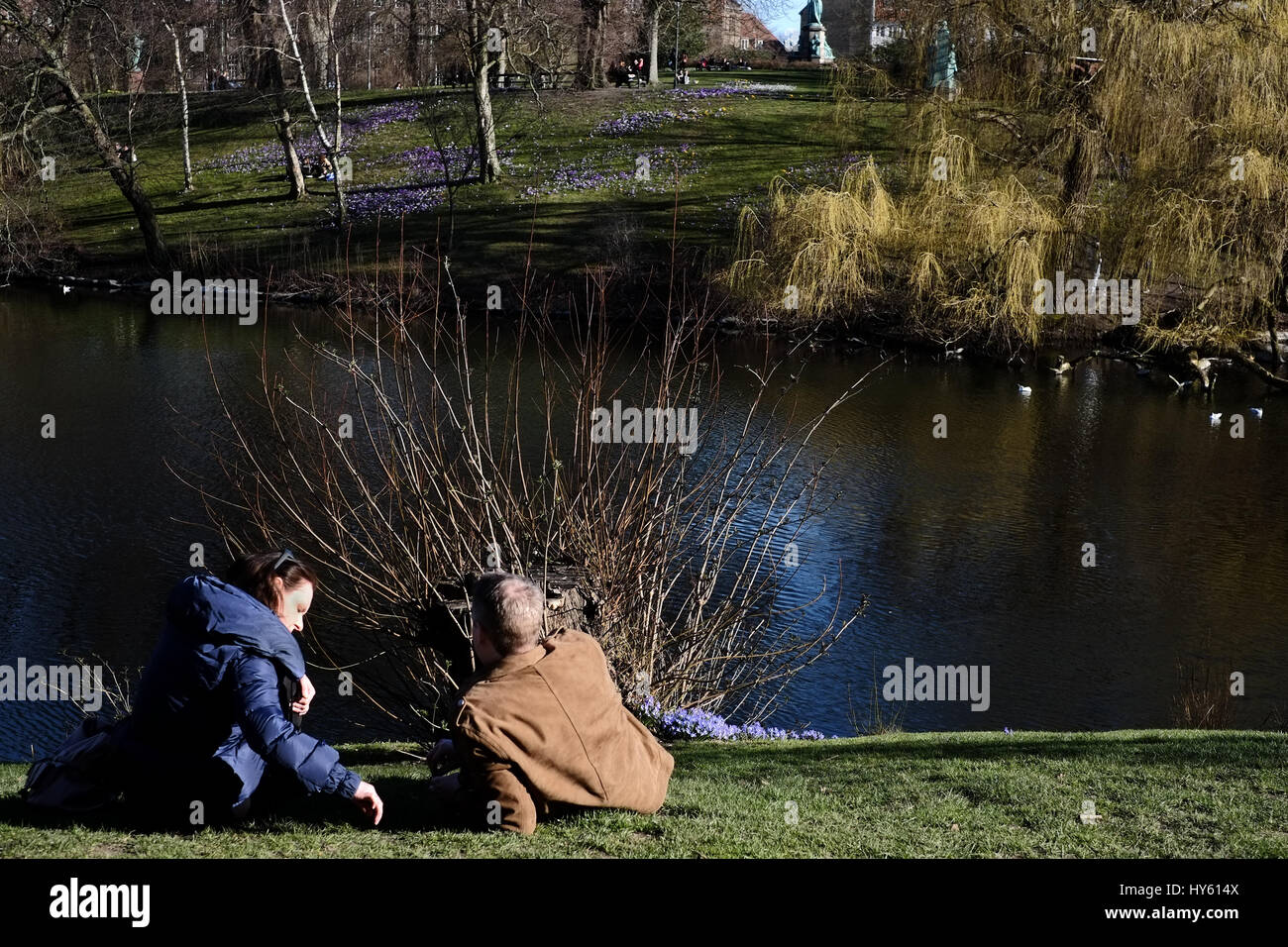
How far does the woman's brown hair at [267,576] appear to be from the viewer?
17.1ft

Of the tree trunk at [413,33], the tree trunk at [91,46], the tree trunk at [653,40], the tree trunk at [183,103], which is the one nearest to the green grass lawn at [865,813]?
the tree trunk at [91,46]

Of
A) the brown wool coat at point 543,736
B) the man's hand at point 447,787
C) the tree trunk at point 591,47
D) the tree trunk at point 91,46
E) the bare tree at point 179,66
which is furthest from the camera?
the tree trunk at point 591,47

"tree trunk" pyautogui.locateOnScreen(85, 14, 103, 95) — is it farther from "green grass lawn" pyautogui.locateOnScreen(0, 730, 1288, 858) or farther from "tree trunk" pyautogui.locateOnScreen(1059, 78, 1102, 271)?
"green grass lawn" pyautogui.locateOnScreen(0, 730, 1288, 858)

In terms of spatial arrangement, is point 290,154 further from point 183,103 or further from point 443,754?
point 443,754

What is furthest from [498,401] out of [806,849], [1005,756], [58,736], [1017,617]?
[806,849]

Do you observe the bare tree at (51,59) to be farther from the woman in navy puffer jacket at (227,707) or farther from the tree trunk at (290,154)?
the woman in navy puffer jacket at (227,707)

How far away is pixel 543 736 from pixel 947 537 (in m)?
12.4

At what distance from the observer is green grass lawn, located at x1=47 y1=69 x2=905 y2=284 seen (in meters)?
37.3

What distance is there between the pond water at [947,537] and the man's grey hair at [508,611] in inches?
177

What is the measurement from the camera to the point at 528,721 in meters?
5.11
